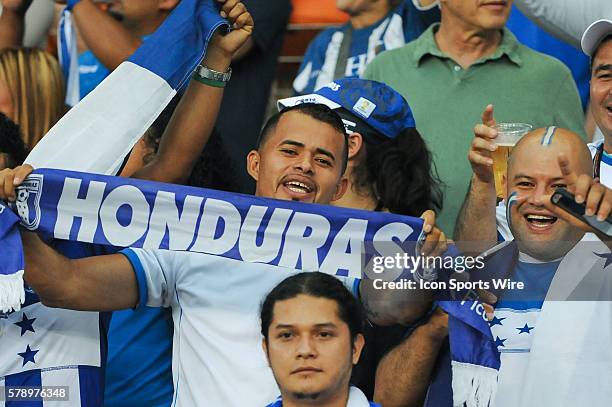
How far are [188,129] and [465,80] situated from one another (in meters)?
1.40

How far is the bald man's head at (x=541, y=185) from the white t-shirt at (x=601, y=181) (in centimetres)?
14

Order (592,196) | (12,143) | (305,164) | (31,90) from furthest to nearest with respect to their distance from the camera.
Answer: (31,90)
(12,143)
(305,164)
(592,196)

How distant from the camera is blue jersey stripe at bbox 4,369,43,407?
4.28 metres

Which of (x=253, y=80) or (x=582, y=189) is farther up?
(x=253, y=80)

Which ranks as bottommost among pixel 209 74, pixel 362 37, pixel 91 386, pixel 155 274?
pixel 91 386

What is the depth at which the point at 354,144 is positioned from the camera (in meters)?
5.08

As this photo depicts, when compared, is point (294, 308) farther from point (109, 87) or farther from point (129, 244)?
point (109, 87)

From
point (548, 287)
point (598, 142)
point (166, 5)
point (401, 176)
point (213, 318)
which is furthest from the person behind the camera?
point (166, 5)

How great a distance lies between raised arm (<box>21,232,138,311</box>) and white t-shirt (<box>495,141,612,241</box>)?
Answer: 3.85 ft

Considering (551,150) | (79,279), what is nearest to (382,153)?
(551,150)

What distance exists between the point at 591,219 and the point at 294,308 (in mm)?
878

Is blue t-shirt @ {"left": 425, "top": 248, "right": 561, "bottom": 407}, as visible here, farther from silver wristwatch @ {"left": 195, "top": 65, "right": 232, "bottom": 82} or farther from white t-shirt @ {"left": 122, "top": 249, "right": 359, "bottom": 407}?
silver wristwatch @ {"left": 195, "top": 65, "right": 232, "bottom": 82}

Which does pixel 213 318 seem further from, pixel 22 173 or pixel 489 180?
pixel 489 180

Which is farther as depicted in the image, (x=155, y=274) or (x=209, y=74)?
(x=209, y=74)
